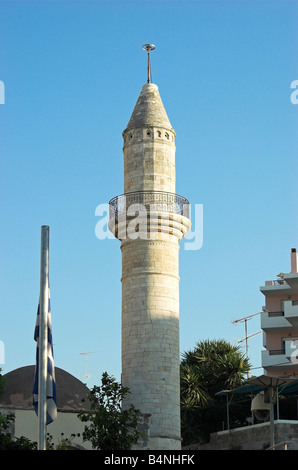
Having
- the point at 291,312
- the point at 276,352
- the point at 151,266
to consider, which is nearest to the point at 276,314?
the point at 276,352

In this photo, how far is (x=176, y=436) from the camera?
113ft

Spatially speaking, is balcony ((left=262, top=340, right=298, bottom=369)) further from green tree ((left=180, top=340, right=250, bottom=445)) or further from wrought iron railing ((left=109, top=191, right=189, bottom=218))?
wrought iron railing ((left=109, top=191, right=189, bottom=218))

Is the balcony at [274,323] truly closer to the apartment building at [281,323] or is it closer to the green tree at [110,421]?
the apartment building at [281,323]

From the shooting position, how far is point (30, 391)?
119ft

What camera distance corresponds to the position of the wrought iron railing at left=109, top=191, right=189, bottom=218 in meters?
36.5

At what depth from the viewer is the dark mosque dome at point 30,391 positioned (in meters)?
35.8

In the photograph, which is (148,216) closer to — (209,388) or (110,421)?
(110,421)

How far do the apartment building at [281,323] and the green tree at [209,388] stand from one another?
4.23m

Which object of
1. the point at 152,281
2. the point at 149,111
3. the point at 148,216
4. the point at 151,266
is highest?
the point at 149,111

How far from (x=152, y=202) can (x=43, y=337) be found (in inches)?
775

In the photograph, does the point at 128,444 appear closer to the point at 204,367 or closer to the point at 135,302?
the point at 135,302

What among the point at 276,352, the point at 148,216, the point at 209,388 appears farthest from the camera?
the point at 276,352

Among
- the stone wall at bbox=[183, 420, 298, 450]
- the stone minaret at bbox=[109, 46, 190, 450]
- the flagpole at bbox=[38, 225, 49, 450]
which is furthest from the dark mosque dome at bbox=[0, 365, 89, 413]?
the flagpole at bbox=[38, 225, 49, 450]

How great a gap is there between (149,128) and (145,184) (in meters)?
2.48
